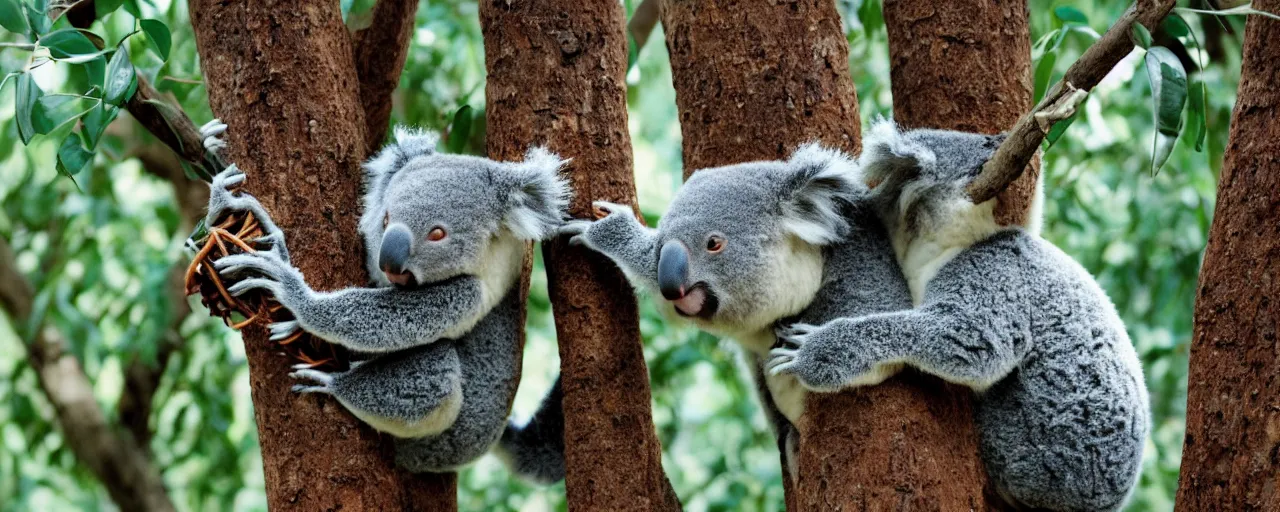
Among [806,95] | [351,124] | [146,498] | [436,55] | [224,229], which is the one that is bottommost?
[146,498]

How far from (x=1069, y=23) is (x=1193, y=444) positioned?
1.20m

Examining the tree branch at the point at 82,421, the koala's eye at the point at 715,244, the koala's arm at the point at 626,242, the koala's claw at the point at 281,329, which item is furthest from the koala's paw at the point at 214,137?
the tree branch at the point at 82,421

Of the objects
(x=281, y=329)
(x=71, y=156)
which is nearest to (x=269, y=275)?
(x=281, y=329)

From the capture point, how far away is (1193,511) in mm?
2232

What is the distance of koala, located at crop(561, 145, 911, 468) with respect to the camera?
98.7 inches

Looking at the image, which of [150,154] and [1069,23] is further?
[150,154]

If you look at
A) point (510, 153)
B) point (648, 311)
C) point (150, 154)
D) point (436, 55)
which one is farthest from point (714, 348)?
point (150, 154)

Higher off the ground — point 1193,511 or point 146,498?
point 1193,511

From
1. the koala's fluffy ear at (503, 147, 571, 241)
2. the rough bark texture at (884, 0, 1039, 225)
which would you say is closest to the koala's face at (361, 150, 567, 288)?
the koala's fluffy ear at (503, 147, 571, 241)

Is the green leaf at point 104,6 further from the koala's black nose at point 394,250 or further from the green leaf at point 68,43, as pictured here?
the koala's black nose at point 394,250

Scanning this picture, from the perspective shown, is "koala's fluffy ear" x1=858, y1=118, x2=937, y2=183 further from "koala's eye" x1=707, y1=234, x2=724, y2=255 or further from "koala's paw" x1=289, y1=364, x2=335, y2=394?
"koala's paw" x1=289, y1=364, x2=335, y2=394

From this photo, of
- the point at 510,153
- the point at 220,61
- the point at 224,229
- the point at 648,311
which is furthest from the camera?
the point at 648,311

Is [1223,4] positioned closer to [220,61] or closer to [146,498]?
[220,61]

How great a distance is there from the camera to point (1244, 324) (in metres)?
2.20
